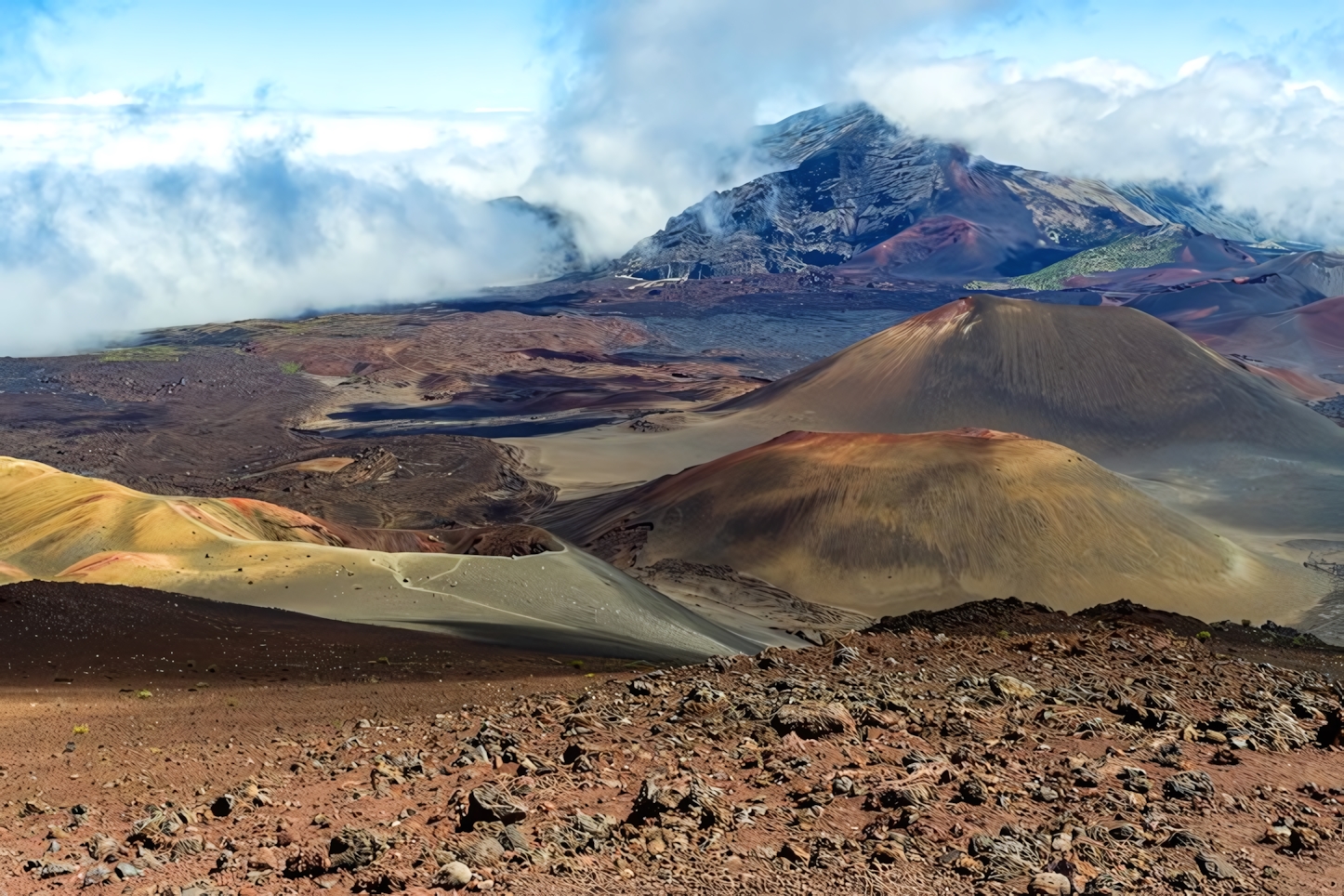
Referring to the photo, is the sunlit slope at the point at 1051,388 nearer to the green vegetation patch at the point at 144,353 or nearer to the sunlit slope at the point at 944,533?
the sunlit slope at the point at 944,533

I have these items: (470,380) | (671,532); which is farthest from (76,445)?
(671,532)

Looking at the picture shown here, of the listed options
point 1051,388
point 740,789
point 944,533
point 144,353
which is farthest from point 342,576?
point 144,353

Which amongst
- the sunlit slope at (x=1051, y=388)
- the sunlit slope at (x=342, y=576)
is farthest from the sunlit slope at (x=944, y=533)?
the sunlit slope at (x=1051, y=388)

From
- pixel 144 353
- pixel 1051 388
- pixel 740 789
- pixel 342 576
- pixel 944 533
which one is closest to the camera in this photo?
pixel 740 789

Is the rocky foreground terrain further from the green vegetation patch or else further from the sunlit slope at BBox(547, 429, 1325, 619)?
the green vegetation patch

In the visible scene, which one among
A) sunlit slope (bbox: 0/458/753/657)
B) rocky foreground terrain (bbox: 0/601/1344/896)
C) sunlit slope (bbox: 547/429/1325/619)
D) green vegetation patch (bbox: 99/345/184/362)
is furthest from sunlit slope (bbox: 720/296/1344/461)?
green vegetation patch (bbox: 99/345/184/362)

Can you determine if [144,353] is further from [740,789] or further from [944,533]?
[740,789]

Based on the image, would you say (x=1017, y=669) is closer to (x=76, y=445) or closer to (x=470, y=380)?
(x=76, y=445)
